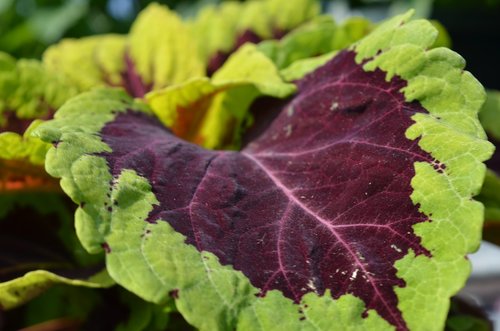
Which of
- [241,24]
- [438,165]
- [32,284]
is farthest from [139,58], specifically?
[438,165]

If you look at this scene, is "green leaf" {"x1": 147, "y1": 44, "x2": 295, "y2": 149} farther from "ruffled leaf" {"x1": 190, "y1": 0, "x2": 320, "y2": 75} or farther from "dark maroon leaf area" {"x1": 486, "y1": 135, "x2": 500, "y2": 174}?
"dark maroon leaf area" {"x1": 486, "y1": 135, "x2": 500, "y2": 174}

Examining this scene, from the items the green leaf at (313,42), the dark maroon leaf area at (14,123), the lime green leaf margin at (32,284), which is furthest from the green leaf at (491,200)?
the dark maroon leaf area at (14,123)

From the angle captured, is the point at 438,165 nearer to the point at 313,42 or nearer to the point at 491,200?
the point at 491,200

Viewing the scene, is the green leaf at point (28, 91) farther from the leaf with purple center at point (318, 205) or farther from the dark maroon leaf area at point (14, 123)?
the leaf with purple center at point (318, 205)

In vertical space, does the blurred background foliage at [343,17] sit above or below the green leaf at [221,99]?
below

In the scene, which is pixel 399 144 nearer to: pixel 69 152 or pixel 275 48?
pixel 69 152

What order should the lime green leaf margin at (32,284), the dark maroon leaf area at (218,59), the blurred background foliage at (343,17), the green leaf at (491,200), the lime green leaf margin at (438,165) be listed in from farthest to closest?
1. the blurred background foliage at (343,17)
2. the dark maroon leaf area at (218,59)
3. the green leaf at (491,200)
4. the lime green leaf margin at (32,284)
5. the lime green leaf margin at (438,165)

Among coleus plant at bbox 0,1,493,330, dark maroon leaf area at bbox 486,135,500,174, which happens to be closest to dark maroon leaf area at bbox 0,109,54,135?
coleus plant at bbox 0,1,493,330
